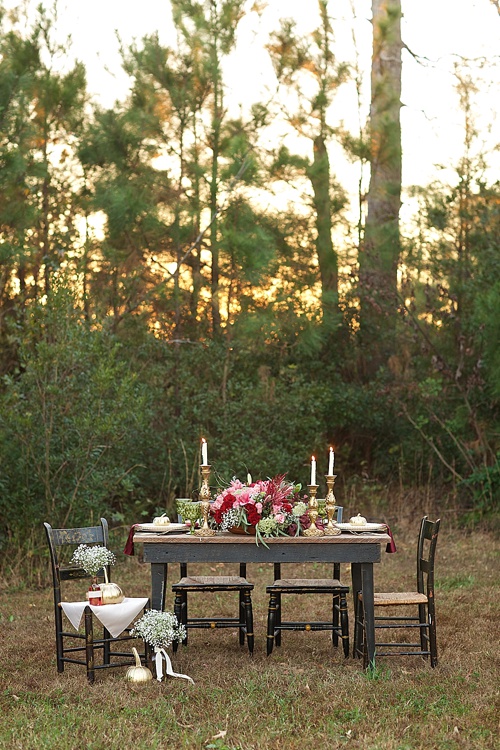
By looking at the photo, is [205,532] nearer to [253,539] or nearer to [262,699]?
[253,539]

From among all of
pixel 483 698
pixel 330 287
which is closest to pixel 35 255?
pixel 330 287

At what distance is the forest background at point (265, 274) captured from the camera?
12078 millimetres

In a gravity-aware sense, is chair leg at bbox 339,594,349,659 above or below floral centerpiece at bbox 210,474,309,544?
below

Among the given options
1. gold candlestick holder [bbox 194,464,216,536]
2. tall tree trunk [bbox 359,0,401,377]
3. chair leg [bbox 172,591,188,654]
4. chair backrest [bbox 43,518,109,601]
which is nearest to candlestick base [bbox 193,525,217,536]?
gold candlestick holder [bbox 194,464,216,536]

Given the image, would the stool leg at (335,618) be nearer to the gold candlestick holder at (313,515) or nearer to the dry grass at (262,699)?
the dry grass at (262,699)

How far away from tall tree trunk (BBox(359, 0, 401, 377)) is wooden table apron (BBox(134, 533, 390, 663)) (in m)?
7.68

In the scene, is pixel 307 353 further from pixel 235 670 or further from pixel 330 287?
pixel 235 670

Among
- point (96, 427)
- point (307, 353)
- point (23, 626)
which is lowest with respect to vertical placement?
point (23, 626)

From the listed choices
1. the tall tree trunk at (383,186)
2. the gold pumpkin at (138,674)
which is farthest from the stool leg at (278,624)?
the tall tree trunk at (383,186)

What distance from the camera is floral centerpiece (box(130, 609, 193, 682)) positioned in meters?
5.76

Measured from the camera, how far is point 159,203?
12797 millimetres

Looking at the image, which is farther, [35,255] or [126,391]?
[35,255]

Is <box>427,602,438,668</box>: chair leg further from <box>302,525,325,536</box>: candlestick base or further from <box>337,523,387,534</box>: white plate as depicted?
<box>302,525,325,536</box>: candlestick base

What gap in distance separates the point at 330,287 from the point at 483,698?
30.4 feet
